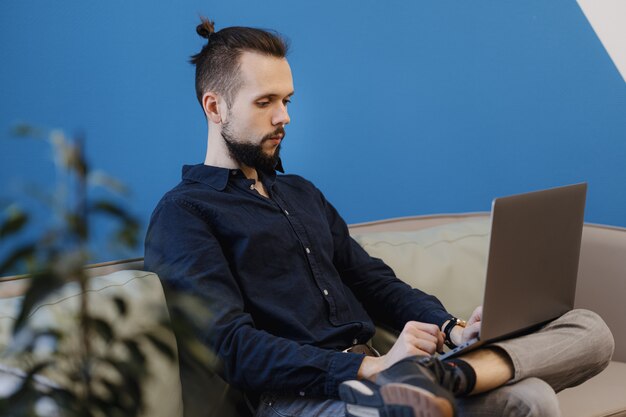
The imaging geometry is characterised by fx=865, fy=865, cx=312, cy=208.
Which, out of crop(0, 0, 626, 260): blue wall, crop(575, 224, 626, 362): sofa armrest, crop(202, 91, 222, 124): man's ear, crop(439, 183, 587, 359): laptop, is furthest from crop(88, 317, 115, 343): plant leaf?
crop(575, 224, 626, 362): sofa armrest

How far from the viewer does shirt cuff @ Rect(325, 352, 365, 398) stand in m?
1.66

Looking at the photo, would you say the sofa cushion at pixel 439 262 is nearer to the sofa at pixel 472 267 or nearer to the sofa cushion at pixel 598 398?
the sofa at pixel 472 267

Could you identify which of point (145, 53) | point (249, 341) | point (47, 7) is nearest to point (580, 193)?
point (249, 341)

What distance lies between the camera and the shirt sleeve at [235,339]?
167 cm

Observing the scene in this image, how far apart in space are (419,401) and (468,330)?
544mm

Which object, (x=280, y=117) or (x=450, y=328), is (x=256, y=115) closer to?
(x=280, y=117)

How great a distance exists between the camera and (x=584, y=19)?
275 centimetres

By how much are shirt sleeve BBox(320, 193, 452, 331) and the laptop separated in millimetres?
362

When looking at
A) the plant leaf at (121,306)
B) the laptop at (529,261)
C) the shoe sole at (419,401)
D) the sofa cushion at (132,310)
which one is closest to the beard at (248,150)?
the sofa cushion at (132,310)

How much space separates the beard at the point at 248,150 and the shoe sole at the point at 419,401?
74 centimetres

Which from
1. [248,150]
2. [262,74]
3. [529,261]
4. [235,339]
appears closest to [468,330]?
[529,261]

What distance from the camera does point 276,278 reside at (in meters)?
1.88

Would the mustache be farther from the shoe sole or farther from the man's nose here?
the shoe sole

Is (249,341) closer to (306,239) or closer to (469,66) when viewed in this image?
(306,239)
